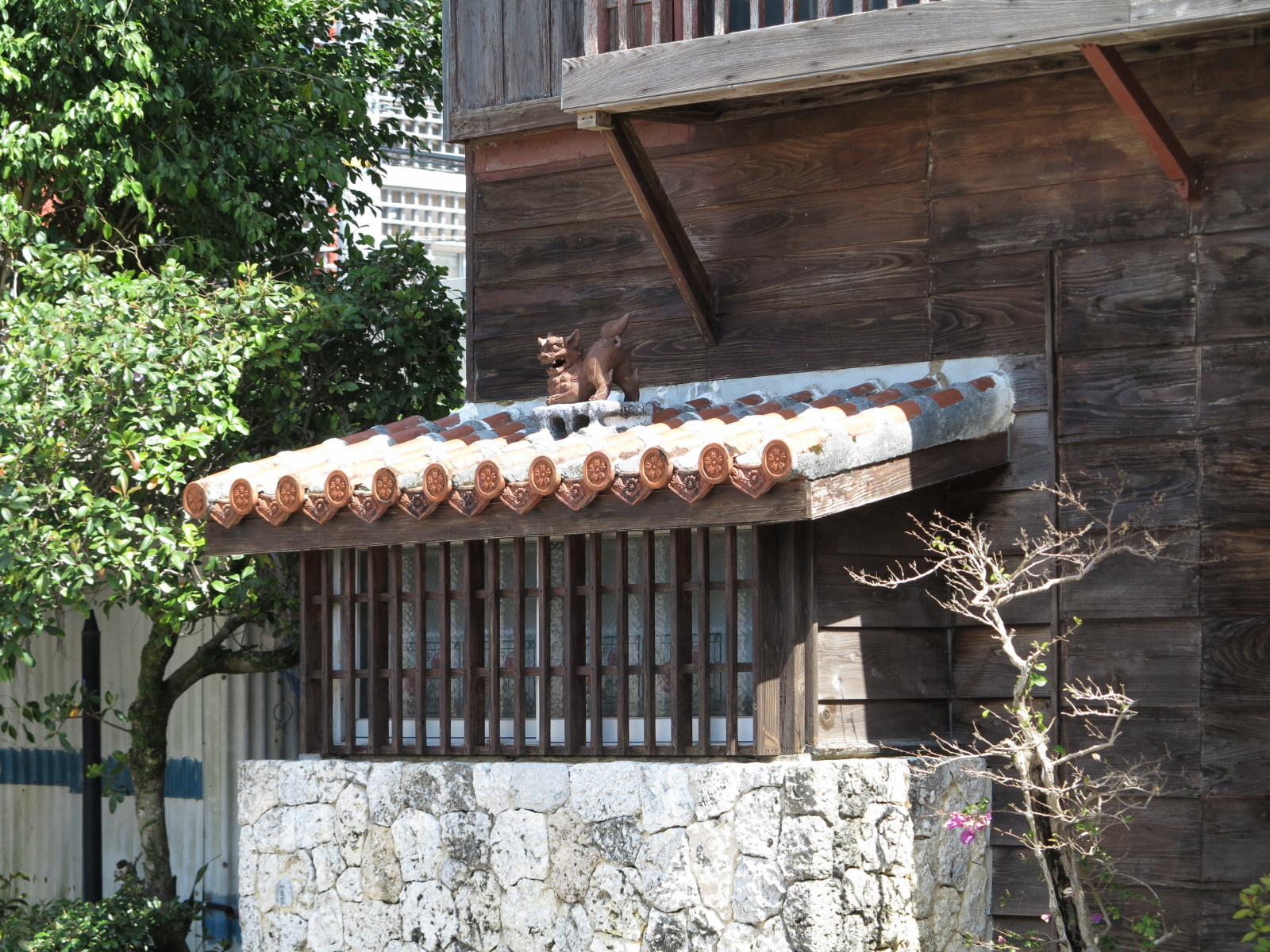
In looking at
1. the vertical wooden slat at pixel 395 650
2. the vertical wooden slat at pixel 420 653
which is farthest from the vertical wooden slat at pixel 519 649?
the vertical wooden slat at pixel 395 650

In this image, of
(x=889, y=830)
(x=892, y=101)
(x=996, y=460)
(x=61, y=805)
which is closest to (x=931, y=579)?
(x=996, y=460)

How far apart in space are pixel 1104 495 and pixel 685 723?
1868 mm

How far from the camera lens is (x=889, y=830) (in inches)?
242

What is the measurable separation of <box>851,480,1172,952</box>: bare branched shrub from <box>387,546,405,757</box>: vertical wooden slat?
197 cm

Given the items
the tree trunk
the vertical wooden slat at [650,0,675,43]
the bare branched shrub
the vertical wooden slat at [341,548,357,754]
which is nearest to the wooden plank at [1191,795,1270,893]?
the bare branched shrub

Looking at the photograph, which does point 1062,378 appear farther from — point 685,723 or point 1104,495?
point 685,723

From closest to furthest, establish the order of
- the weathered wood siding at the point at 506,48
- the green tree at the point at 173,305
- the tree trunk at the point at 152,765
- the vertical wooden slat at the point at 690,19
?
the vertical wooden slat at the point at 690,19 < the green tree at the point at 173,305 < the weathered wood siding at the point at 506,48 < the tree trunk at the point at 152,765

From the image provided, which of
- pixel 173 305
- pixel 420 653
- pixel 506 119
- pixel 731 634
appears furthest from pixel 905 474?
pixel 173 305

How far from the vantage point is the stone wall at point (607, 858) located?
600cm

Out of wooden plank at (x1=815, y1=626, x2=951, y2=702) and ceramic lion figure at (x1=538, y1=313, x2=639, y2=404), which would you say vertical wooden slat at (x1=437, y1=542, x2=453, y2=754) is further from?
wooden plank at (x1=815, y1=626, x2=951, y2=702)

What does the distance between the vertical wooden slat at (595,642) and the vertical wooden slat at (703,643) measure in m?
0.42

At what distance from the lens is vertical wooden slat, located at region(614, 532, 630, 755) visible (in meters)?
6.52

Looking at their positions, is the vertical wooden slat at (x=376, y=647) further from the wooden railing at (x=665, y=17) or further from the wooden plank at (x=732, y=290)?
the wooden railing at (x=665, y=17)

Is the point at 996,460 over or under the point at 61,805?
over
